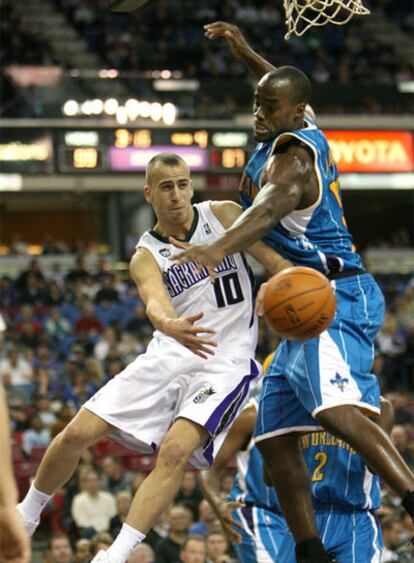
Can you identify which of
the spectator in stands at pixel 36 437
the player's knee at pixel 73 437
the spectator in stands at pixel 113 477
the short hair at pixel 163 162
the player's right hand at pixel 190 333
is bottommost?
the spectator in stands at pixel 113 477

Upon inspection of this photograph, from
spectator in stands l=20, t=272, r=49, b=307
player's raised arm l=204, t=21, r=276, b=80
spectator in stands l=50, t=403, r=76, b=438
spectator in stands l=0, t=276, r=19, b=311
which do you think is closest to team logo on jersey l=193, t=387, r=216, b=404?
player's raised arm l=204, t=21, r=276, b=80

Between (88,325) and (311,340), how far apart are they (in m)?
12.1

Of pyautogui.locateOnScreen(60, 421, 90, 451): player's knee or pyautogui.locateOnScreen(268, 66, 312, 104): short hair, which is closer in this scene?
pyautogui.locateOnScreen(268, 66, 312, 104): short hair

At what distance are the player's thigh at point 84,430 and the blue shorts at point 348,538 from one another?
1.39 meters

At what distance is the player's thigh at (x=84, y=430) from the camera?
6.49 m

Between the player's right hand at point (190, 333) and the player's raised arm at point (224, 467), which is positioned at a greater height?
the player's right hand at point (190, 333)

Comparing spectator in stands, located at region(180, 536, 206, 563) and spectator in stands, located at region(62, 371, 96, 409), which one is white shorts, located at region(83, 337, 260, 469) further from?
spectator in stands, located at region(62, 371, 96, 409)

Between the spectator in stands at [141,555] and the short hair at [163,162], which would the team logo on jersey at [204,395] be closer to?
the short hair at [163,162]

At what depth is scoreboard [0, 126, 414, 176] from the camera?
58.1 feet

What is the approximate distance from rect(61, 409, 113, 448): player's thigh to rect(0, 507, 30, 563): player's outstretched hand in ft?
8.29

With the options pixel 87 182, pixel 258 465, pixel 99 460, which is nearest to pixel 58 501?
pixel 99 460

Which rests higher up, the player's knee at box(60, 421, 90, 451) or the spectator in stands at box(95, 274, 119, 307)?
the player's knee at box(60, 421, 90, 451)

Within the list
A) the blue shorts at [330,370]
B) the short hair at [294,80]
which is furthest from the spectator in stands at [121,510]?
the short hair at [294,80]

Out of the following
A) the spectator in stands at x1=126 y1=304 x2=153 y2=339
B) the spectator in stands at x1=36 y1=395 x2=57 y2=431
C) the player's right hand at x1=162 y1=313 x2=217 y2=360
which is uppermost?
the player's right hand at x1=162 y1=313 x2=217 y2=360
